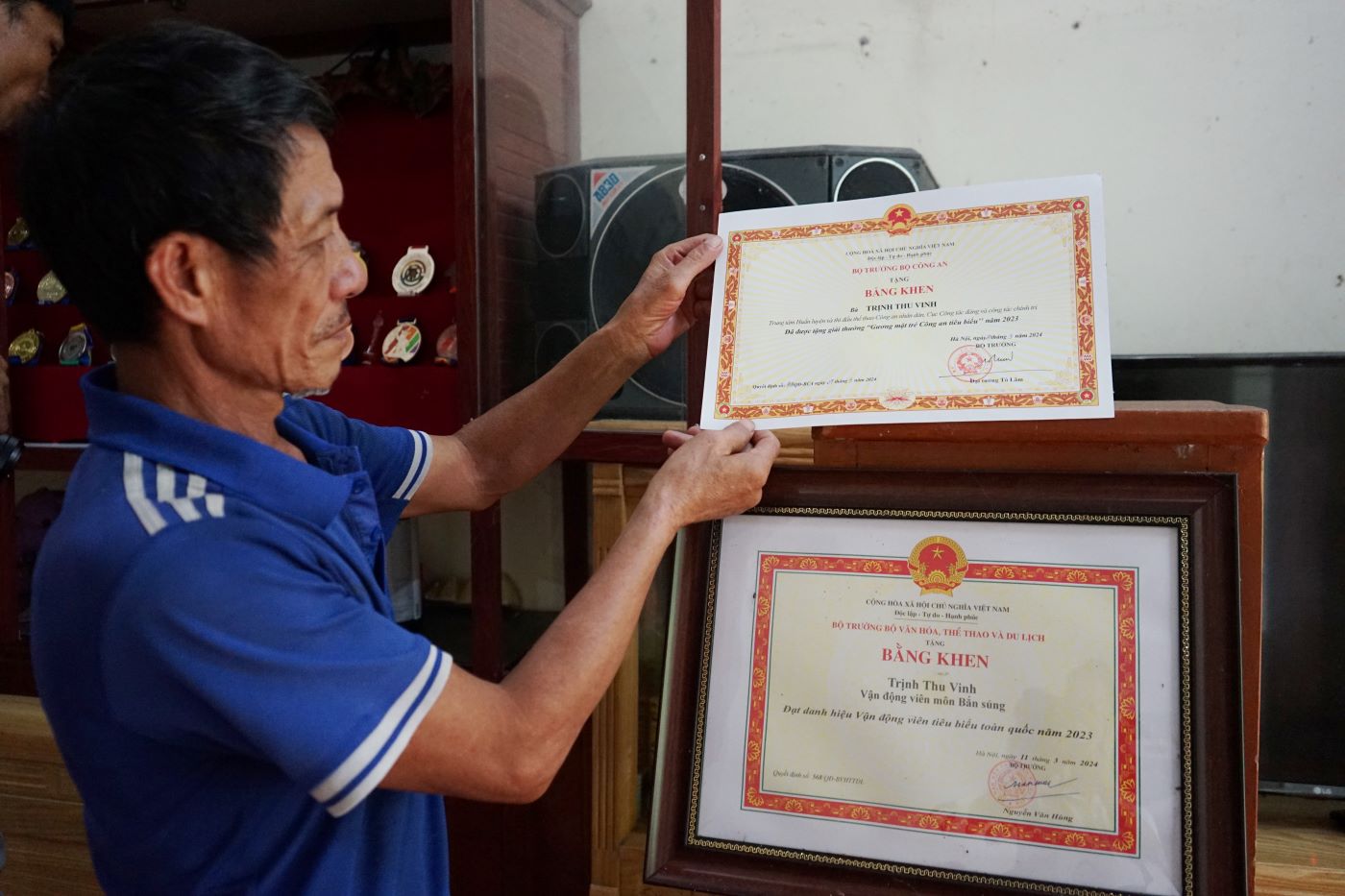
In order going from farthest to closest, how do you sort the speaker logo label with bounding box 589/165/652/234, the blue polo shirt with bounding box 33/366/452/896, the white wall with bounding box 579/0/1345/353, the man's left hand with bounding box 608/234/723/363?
the white wall with bounding box 579/0/1345/353, the speaker logo label with bounding box 589/165/652/234, the man's left hand with bounding box 608/234/723/363, the blue polo shirt with bounding box 33/366/452/896

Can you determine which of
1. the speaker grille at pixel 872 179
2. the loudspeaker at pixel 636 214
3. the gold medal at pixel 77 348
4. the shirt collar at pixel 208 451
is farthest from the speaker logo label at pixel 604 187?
the gold medal at pixel 77 348

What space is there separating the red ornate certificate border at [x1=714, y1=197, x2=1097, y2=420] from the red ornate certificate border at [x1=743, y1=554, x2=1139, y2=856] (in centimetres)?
13

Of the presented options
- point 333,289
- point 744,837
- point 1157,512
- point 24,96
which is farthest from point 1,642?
point 1157,512

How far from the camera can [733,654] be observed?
0.83 m

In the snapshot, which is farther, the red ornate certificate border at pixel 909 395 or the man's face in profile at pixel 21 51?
the man's face in profile at pixel 21 51

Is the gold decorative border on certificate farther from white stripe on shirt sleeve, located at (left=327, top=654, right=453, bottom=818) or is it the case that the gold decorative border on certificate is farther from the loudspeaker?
the loudspeaker

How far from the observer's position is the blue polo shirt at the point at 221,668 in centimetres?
57

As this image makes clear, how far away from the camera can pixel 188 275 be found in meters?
0.64

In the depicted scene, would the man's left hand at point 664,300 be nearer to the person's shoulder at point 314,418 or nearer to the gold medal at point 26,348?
the person's shoulder at point 314,418

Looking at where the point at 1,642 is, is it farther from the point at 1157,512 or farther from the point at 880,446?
the point at 1157,512

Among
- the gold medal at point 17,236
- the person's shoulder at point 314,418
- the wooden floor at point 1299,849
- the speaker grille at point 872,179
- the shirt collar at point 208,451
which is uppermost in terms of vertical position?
the gold medal at point 17,236

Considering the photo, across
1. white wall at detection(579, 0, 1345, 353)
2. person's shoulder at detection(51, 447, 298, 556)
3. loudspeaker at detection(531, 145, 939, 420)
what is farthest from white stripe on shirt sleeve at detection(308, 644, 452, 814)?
white wall at detection(579, 0, 1345, 353)

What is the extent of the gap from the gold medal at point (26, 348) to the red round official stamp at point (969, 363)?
1.60 meters

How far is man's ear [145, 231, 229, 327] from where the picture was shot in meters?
0.63
